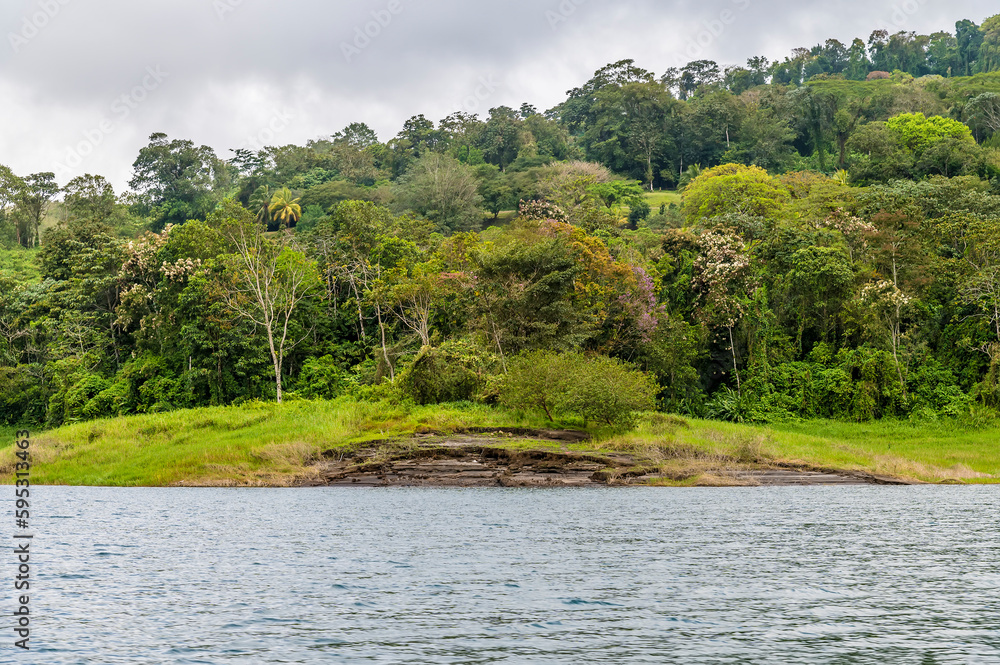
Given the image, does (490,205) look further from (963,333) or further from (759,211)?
(963,333)

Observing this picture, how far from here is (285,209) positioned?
11825 centimetres

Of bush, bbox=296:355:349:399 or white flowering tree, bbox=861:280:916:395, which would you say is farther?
bush, bbox=296:355:349:399

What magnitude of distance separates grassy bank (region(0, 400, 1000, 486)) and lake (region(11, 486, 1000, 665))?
12.1 metres

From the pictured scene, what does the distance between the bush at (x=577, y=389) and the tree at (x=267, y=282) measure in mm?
20305

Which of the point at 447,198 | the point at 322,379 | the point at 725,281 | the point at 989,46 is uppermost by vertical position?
the point at 989,46

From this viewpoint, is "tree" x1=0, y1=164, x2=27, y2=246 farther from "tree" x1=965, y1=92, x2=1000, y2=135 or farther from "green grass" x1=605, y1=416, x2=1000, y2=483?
"tree" x1=965, y1=92, x2=1000, y2=135

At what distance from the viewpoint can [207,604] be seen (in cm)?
1702

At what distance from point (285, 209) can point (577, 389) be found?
80419 mm

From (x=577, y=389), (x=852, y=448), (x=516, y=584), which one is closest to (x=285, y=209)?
(x=577, y=389)

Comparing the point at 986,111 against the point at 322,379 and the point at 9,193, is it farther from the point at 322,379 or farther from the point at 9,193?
the point at 9,193

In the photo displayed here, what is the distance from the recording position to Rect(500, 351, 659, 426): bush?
1891 inches

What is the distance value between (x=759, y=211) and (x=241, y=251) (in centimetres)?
4473

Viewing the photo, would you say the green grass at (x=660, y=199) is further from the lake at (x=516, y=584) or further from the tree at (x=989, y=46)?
the tree at (x=989, y=46)

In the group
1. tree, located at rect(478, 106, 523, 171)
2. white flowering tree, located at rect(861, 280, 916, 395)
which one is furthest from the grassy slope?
white flowering tree, located at rect(861, 280, 916, 395)
